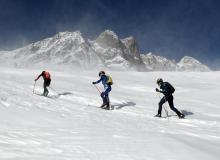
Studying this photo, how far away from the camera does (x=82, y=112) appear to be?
17359 mm

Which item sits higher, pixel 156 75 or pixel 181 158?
pixel 156 75

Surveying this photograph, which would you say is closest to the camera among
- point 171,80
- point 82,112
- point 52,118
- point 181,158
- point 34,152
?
point 34,152

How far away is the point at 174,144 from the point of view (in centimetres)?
959

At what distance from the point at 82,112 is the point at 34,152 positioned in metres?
9.55

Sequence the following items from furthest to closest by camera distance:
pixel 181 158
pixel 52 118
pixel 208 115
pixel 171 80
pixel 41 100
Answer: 1. pixel 171 80
2. pixel 208 115
3. pixel 41 100
4. pixel 52 118
5. pixel 181 158

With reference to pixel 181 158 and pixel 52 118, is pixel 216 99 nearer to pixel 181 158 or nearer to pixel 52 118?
pixel 52 118

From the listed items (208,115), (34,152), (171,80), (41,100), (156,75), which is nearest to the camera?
(34,152)

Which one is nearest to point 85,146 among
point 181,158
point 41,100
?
point 181,158

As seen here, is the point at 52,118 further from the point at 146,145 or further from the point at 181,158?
the point at 181,158

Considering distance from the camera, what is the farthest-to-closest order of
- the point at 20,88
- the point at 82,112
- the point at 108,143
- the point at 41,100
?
the point at 20,88
the point at 41,100
the point at 82,112
the point at 108,143

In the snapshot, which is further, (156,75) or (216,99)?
(156,75)

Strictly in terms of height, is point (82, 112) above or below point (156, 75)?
below

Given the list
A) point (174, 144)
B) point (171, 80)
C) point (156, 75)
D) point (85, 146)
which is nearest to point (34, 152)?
point (85, 146)

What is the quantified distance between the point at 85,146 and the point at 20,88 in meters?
15.3
